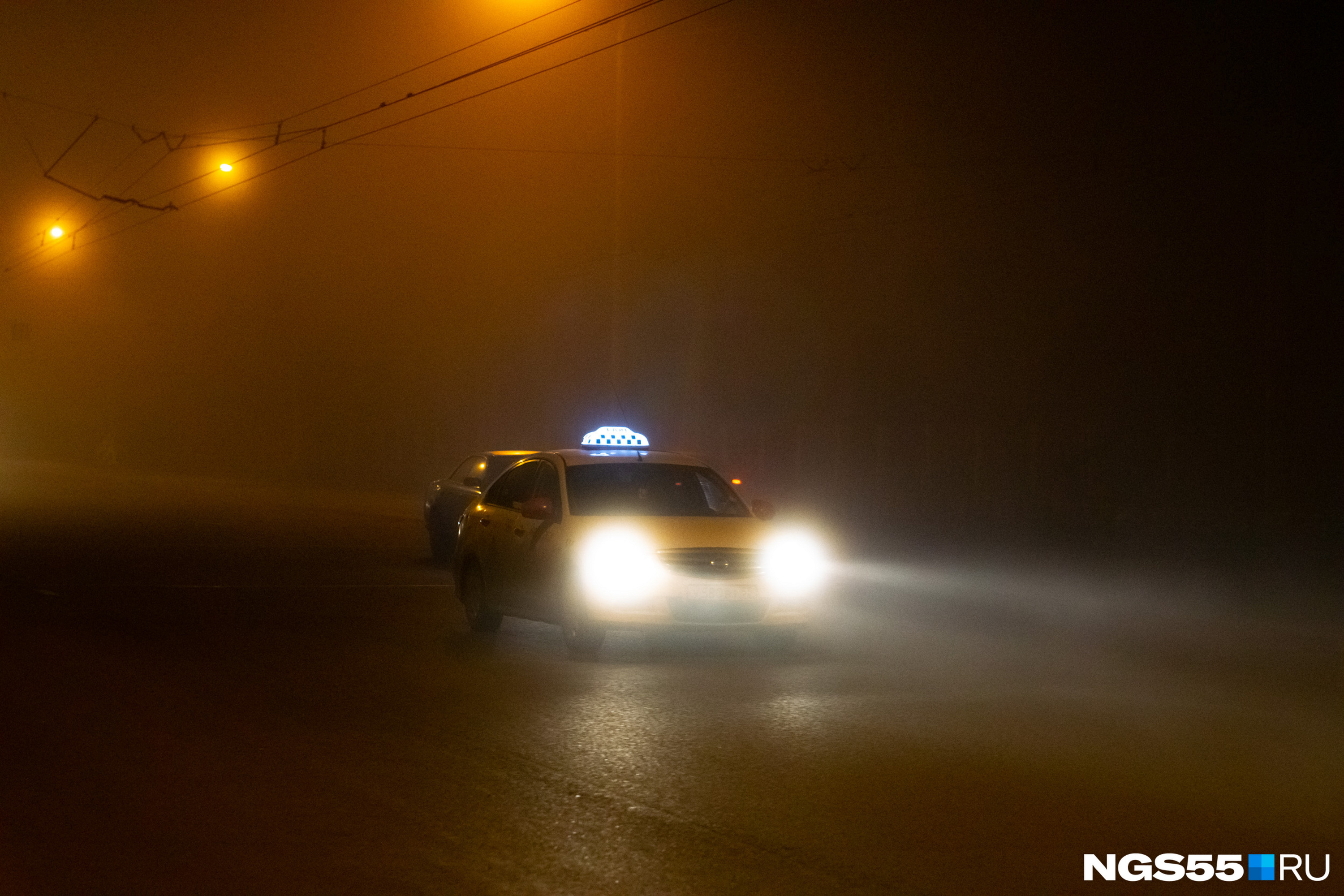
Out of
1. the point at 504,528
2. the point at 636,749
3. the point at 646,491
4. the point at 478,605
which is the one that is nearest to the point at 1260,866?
the point at 636,749

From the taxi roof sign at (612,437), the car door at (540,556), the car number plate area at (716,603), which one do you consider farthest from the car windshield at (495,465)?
the car number plate area at (716,603)

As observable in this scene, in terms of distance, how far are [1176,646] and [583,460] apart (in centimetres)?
503

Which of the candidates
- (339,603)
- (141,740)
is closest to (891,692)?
(141,740)

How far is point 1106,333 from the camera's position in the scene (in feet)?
95.3

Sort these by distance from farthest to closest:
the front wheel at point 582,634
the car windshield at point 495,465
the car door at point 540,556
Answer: the car windshield at point 495,465
the car door at point 540,556
the front wheel at point 582,634

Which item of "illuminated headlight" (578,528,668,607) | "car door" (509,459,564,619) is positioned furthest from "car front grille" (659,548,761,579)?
"car door" (509,459,564,619)

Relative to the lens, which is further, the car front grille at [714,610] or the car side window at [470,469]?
the car side window at [470,469]

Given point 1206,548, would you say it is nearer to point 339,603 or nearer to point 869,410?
point 869,410

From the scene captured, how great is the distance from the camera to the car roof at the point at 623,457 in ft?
41.1

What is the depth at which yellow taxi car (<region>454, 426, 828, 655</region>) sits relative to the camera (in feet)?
36.3

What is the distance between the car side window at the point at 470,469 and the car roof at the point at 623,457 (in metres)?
4.64

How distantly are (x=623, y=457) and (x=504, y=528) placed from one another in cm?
111

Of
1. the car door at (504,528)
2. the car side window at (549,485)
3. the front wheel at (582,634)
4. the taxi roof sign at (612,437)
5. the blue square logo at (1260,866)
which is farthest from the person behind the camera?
the taxi roof sign at (612,437)

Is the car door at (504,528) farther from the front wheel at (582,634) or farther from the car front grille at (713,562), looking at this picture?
the car front grille at (713,562)
